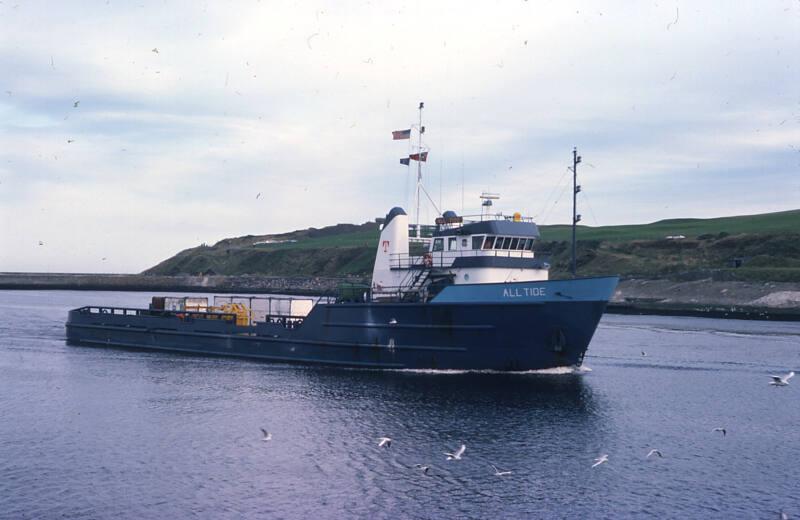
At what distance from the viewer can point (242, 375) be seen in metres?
37.8

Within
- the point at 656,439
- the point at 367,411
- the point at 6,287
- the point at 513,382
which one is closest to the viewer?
the point at 656,439

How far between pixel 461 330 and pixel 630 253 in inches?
3153

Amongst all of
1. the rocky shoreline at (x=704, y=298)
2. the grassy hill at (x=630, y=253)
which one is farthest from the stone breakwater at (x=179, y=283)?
the grassy hill at (x=630, y=253)

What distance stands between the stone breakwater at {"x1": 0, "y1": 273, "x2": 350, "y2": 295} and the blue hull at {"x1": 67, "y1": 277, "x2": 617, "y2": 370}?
77630 mm

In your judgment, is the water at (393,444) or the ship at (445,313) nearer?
the water at (393,444)

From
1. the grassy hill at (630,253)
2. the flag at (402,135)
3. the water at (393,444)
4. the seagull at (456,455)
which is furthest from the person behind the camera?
the grassy hill at (630,253)

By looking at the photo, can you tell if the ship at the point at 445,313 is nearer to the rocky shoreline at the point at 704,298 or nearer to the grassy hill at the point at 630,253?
the rocky shoreline at the point at 704,298

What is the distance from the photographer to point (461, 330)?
1369 inches

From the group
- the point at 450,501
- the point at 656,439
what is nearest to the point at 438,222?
the point at 656,439

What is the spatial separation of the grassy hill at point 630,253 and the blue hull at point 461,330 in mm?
36810

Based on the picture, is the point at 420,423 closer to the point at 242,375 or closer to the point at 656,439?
the point at 656,439

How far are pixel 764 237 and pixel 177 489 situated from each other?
96423mm

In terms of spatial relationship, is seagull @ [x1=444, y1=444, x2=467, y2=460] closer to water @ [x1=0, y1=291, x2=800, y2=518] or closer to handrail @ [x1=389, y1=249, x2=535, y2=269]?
water @ [x1=0, y1=291, x2=800, y2=518]

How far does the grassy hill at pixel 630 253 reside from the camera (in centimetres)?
9239
